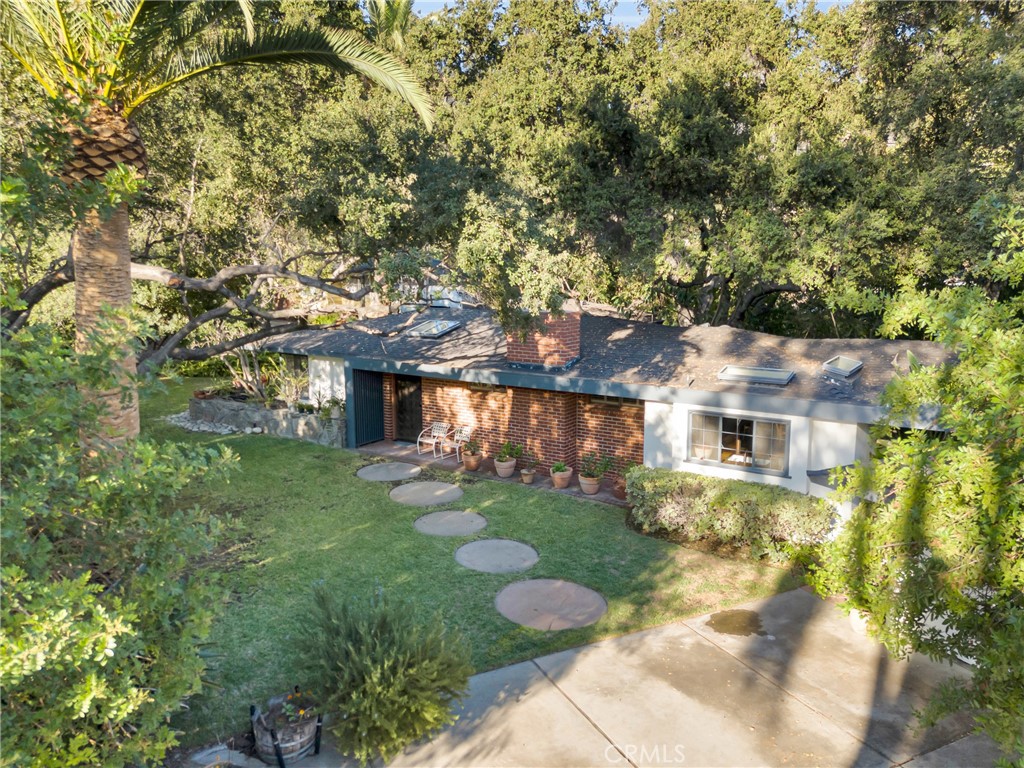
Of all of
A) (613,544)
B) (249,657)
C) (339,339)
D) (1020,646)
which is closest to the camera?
(1020,646)

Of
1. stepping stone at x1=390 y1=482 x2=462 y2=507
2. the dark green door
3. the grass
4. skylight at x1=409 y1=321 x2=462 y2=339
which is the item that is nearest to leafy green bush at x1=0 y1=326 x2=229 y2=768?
the grass

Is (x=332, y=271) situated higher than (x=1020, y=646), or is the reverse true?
(x=332, y=271)

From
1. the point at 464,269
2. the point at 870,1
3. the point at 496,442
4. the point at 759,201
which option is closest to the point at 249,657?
the point at 464,269

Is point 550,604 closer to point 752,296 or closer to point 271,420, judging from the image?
point 271,420

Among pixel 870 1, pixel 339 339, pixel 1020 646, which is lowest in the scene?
pixel 1020 646

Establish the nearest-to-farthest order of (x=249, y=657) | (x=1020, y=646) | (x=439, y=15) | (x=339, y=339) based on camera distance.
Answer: (x=1020, y=646) < (x=249, y=657) < (x=339, y=339) < (x=439, y=15)

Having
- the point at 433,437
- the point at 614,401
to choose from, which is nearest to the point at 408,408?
the point at 433,437

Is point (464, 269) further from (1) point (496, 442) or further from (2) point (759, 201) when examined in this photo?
(2) point (759, 201)
